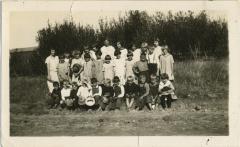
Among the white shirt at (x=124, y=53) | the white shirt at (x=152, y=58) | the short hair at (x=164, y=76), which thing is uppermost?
the white shirt at (x=124, y=53)

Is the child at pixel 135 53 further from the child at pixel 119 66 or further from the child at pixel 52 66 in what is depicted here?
the child at pixel 52 66

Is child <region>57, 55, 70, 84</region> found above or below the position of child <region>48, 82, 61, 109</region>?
above

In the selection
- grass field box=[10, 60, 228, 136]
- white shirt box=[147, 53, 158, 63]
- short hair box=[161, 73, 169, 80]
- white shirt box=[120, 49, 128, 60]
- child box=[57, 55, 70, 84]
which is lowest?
grass field box=[10, 60, 228, 136]

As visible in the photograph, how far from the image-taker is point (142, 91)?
1871mm

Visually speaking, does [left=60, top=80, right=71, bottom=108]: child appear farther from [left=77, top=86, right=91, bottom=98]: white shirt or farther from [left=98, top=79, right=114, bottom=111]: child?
[left=98, top=79, right=114, bottom=111]: child

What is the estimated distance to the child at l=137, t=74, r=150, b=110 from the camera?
1864mm

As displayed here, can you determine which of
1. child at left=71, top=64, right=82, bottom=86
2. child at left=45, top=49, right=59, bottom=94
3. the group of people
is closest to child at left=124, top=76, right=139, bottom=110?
the group of people

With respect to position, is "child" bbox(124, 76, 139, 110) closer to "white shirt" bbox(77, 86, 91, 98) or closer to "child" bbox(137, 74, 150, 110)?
"child" bbox(137, 74, 150, 110)

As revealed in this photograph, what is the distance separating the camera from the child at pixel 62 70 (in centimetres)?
190

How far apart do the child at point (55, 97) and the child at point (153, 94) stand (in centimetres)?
41

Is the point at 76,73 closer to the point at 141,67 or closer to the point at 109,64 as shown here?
the point at 109,64

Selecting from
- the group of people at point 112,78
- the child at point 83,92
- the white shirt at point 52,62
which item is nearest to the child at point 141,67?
the group of people at point 112,78

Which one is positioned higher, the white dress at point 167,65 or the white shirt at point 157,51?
the white shirt at point 157,51

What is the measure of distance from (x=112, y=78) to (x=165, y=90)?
244mm
